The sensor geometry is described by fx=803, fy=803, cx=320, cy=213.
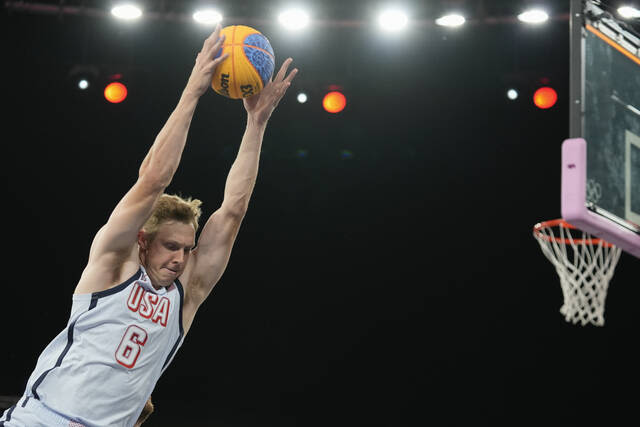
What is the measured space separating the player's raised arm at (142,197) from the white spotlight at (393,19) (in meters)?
5.16

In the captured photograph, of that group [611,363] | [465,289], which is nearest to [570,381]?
[611,363]

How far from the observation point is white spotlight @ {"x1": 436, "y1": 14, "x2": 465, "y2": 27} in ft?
25.9

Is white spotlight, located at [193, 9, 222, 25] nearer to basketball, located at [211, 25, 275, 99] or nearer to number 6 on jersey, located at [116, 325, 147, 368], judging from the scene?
basketball, located at [211, 25, 275, 99]

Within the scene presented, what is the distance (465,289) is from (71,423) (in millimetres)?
7956

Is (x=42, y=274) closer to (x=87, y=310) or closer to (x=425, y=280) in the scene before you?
(x=425, y=280)

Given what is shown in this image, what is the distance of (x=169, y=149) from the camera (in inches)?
117

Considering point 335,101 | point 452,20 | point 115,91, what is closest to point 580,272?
point 452,20

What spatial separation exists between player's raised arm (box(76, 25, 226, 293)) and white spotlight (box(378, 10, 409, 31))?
5.16 m

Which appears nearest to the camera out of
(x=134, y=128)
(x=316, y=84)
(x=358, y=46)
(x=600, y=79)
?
(x=600, y=79)

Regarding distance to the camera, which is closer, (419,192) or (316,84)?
(316,84)

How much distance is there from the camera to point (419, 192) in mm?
10406

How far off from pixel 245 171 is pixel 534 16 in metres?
5.06

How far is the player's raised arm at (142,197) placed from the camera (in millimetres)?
2871

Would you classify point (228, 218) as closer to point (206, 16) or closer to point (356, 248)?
point (206, 16)
